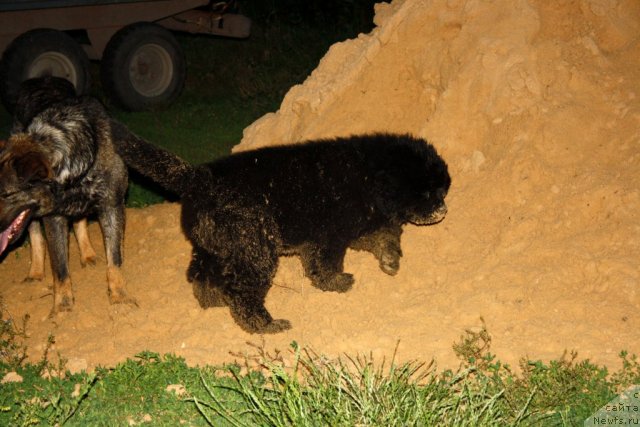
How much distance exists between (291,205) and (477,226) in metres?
1.85

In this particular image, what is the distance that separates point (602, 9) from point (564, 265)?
2781mm

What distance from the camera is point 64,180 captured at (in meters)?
6.19

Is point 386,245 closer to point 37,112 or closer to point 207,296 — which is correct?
point 207,296

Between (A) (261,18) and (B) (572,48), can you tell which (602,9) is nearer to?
(B) (572,48)

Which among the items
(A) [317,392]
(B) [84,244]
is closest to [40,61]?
(B) [84,244]

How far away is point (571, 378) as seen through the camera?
16.1 feet

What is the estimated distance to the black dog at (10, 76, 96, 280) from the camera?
7.25 metres

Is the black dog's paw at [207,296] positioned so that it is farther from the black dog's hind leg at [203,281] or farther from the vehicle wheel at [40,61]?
the vehicle wheel at [40,61]

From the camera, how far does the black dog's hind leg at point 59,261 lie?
6.52 m

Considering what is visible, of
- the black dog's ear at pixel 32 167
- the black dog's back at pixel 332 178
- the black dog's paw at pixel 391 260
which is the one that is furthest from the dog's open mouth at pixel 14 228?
the black dog's paw at pixel 391 260

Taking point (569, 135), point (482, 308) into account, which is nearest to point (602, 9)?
point (569, 135)

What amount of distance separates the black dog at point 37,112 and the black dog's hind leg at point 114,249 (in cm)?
94

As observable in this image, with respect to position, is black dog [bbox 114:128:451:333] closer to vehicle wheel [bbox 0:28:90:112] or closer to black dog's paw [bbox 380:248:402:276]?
black dog's paw [bbox 380:248:402:276]

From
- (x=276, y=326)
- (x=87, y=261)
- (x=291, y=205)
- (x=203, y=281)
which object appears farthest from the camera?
(x=87, y=261)
